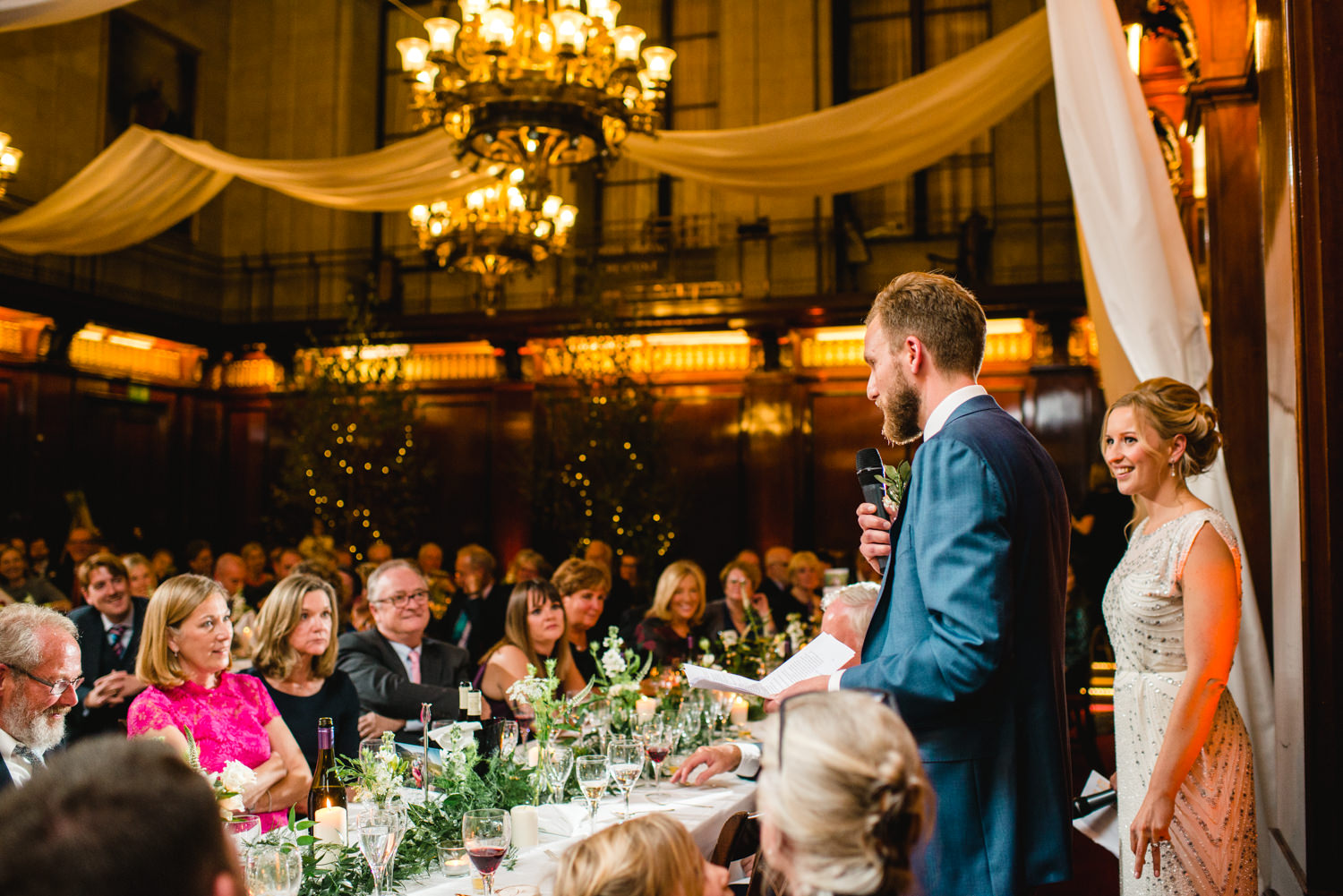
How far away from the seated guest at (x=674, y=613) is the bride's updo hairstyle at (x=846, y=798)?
14.9 ft

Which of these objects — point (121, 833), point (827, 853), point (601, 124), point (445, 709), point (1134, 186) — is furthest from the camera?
point (601, 124)

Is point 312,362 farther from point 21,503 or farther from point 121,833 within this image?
point 121,833

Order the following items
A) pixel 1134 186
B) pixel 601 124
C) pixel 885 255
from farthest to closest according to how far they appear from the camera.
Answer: pixel 885 255 → pixel 601 124 → pixel 1134 186

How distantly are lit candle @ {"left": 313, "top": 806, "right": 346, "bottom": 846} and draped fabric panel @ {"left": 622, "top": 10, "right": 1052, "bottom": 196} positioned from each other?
4021mm

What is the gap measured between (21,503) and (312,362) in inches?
116

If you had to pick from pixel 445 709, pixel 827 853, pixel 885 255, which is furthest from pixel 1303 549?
pixel 885 255

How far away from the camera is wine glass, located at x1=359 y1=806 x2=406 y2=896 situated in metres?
1.97

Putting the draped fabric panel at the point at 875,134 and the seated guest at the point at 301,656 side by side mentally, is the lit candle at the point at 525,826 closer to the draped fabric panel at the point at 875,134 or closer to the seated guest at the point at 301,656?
the seated guest at the point at 301,656

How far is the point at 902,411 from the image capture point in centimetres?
197

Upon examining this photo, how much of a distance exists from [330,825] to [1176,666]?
1928 mm

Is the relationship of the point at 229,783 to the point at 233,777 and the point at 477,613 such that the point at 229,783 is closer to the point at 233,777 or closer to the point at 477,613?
the point at 233,777

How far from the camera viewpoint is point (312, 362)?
10570mm

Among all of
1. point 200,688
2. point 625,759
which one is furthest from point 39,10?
point 625,759

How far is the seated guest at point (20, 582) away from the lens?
6.75 m
